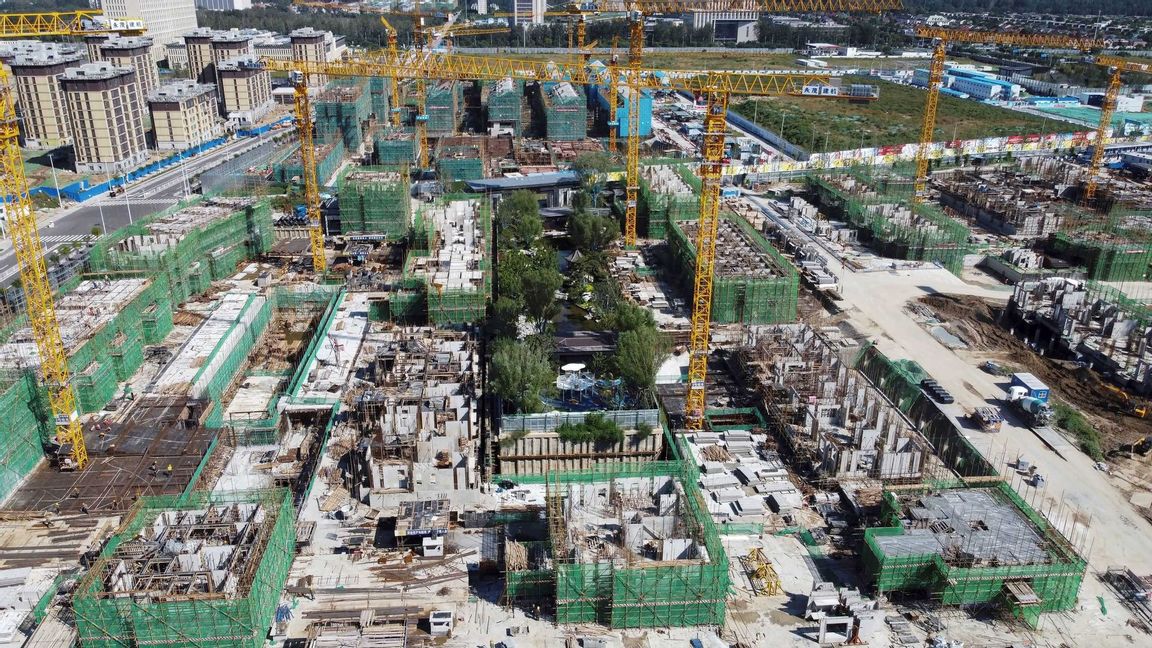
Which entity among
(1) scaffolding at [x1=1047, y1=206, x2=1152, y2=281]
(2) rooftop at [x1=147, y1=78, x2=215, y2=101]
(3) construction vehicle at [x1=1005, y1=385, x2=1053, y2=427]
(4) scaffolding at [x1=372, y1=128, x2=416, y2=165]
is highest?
(2) rooftop at [x1=147, y1=78, x2=215, y2=101]

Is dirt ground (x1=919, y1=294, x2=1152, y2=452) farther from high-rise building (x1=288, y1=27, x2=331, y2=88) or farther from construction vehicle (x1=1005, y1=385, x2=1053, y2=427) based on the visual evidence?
high-rise building (x1=288, y1=27, x2=331, y2=88)

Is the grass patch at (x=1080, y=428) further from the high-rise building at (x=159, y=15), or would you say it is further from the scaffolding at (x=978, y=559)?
the high-rise building at (x=159, y=15)

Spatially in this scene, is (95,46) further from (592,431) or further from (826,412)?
(826,412)

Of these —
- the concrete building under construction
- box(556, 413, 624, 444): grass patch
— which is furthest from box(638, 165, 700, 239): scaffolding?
box(556, 413, 624, 444): grass patch

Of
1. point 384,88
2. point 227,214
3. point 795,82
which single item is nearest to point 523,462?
point 795,82

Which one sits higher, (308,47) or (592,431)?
(308,47)

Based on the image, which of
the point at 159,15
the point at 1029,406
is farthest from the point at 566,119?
the point at 159,15

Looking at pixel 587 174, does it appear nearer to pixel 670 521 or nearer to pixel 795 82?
pixel 795 82
